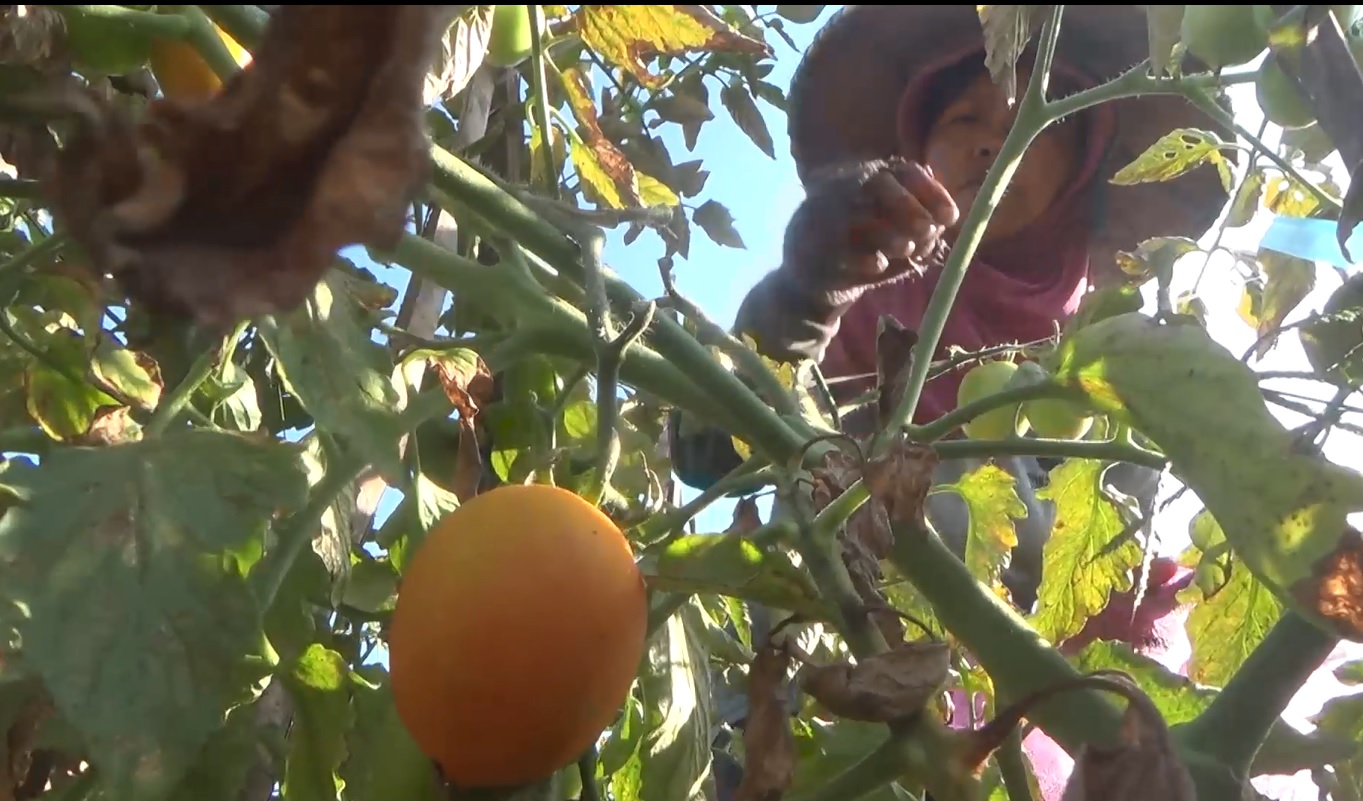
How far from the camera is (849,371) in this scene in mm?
1218

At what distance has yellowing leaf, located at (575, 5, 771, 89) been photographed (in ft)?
1.19

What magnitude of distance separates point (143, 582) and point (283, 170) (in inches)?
8.7

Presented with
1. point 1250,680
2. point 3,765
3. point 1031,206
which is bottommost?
point 3,765

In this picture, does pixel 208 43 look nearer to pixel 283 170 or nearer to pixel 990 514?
pixel 283 170

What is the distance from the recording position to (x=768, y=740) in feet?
1.35

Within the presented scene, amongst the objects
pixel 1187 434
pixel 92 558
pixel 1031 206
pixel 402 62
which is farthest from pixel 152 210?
pixel 1031 206

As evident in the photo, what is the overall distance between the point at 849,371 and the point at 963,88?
293 millimetres

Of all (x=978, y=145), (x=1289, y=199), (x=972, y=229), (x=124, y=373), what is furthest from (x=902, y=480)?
(x=978, y=145)

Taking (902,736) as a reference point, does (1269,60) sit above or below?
above

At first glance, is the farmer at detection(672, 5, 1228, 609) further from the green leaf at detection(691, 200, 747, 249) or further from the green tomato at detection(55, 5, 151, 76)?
the green tomato at detection(55, 5, 151, 76)

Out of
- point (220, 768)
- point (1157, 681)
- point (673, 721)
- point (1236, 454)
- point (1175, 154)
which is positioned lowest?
point (220, 768)

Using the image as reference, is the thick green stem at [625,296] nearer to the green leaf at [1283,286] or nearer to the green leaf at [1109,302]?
the green leaf at [1109,302]

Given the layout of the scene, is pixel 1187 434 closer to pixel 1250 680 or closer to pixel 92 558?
pixel 1250 680

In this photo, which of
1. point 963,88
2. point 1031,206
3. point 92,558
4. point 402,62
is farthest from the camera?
point 1031,206
